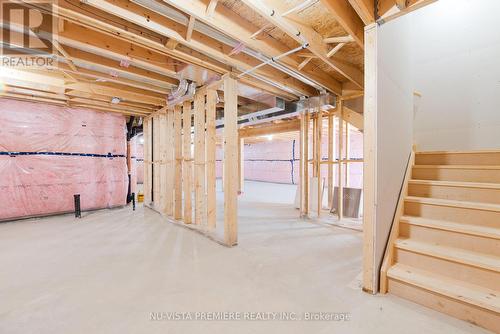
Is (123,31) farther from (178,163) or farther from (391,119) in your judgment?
(391,119)

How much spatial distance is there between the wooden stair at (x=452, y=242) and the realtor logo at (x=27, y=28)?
12.4 ft

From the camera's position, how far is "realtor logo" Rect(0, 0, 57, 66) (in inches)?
76.7

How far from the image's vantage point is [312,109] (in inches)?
175

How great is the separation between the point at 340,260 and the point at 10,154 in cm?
611

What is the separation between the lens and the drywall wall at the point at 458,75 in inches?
121

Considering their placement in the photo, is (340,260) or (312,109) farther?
(312,109)

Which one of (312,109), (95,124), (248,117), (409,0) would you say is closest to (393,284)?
(409,0)

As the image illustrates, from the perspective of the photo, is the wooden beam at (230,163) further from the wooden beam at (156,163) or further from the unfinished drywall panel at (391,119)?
the wooden beam at (156,163)

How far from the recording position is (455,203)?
203 cm

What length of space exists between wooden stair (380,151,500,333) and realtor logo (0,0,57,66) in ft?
12.4

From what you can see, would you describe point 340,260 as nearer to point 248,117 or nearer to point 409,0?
point 409,0

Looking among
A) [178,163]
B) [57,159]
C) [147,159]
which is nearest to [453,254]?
[178,163]

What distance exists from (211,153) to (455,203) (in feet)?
9.67

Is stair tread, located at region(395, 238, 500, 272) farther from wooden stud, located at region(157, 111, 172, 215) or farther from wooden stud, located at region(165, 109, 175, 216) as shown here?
wooden stud, located at region(157, 111, 172, 215)
